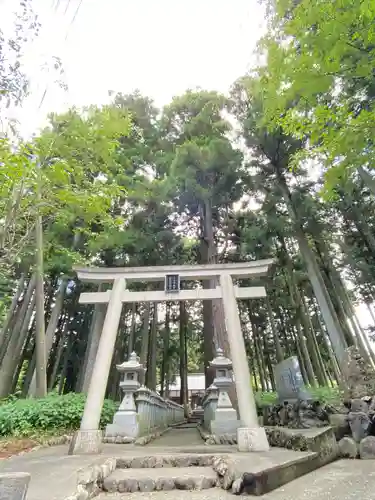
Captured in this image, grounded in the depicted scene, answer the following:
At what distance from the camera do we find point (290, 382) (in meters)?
7.22

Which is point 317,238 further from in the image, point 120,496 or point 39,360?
point 120,496

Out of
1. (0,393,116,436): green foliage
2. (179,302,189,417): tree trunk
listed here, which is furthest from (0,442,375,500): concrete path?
(179,302,189,417): tree trunk

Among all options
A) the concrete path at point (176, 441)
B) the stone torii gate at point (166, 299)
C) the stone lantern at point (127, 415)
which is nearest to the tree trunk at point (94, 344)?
the stone lantern at point (127, 415)

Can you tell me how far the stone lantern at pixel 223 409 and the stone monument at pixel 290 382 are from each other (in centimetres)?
145

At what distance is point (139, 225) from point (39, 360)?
600cm

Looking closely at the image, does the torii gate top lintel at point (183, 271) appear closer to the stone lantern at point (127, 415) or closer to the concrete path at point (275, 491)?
the stone lantern at point (127, 415)

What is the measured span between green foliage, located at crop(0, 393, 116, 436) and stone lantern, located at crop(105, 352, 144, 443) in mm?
1036

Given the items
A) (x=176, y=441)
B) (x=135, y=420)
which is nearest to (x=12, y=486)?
(x=135, y=420)

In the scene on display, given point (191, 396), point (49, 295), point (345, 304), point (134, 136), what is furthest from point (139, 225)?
point (191, 396)

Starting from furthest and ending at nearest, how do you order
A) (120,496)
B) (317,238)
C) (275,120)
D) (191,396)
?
(191,396)
(317,238)
(275,120)
(120,496)

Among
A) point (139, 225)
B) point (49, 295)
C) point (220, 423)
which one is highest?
point (139, 225)

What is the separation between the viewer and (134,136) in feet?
42.3

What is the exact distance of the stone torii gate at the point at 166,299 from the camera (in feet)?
15.8

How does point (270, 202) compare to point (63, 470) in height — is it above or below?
above
